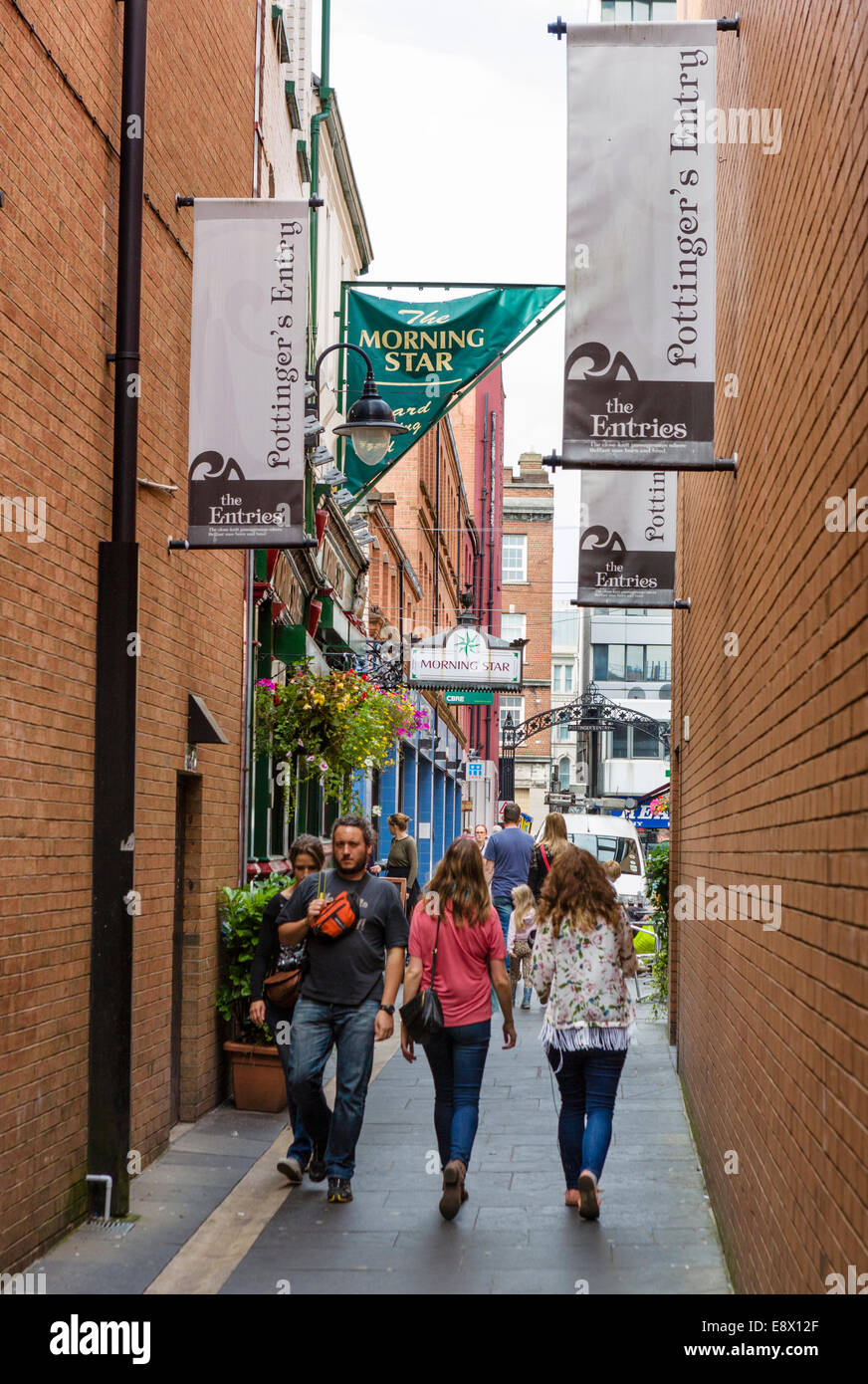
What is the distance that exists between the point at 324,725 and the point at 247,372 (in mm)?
4688

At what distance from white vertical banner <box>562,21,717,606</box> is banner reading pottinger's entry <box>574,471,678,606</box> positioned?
14.5 ft

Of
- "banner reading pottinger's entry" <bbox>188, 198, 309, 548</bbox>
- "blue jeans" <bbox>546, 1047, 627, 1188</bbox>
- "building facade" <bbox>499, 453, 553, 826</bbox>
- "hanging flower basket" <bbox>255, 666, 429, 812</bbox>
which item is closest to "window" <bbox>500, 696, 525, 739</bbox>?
"building facade" <bbox>499, 453, 553, 826</bbox>

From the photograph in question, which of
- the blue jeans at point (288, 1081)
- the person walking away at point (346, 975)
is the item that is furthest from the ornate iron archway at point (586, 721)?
the person walking away at point (346, 975)

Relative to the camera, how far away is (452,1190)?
7605 mm

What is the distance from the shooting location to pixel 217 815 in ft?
35.5

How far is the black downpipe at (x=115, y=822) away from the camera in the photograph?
297 inches

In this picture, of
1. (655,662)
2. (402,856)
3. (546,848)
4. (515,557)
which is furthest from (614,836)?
(515,557)

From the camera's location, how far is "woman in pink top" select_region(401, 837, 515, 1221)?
7922mm

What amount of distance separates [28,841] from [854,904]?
4048 millimetres

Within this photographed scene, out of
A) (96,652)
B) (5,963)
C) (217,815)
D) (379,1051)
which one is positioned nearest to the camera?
(5,963)

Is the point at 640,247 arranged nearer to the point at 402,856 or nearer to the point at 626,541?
the point at 626,541

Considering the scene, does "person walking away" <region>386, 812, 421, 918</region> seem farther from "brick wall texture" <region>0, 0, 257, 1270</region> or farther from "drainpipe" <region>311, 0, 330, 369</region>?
"brick wall texture" <region>0, 0, 257, 1270</region>

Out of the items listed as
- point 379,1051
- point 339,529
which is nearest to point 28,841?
point 379,1051

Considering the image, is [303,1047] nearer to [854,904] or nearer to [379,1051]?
[854,904]
